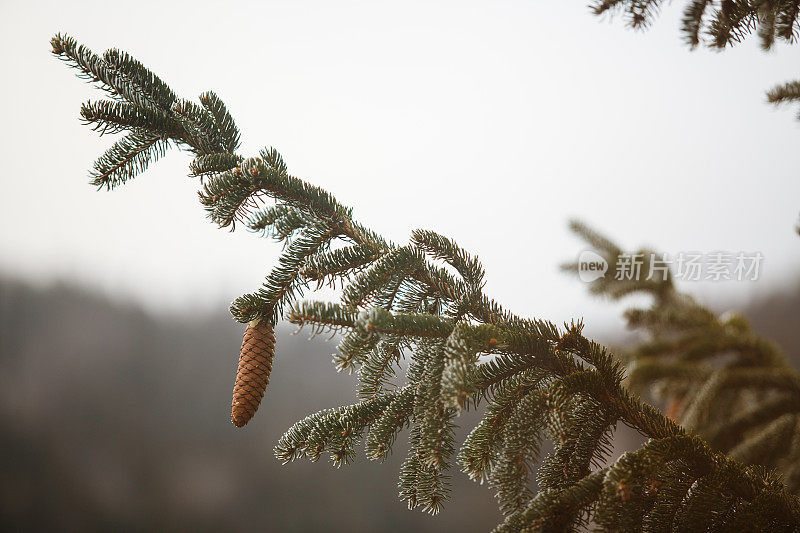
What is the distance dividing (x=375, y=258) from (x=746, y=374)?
0.74m

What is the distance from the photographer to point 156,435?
12.0ft

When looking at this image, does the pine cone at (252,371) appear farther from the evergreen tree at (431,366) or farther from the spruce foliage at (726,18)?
the spruce foliage at (726,18)

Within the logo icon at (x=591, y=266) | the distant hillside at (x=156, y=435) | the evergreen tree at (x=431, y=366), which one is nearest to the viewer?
the evergreen tree at (x=431, y=366)

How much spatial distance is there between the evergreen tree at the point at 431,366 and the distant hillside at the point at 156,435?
311cm

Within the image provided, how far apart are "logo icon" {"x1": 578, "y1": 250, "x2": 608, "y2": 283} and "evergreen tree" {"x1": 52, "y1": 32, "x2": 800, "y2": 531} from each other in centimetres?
65

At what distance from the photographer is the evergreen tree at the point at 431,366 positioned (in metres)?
0.30

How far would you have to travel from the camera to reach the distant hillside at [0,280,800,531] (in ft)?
11.0

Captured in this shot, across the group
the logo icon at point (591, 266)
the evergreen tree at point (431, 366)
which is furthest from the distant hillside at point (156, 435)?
the evergreen tree at point (431, 366)

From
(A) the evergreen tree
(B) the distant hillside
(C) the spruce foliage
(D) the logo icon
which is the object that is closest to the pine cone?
(A) the evergreen tree

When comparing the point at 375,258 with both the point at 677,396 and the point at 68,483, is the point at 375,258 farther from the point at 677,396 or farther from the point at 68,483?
the point at 68,483

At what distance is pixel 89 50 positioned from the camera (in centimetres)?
36

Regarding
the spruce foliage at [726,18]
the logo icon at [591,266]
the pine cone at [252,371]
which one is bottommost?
the pine cone at [252,371]

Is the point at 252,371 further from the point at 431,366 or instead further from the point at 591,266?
the point at 591,266

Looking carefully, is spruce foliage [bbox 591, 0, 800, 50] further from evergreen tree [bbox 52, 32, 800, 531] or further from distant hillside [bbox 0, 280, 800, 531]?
distant hillside [bbox 0, 280, 800, 531]
